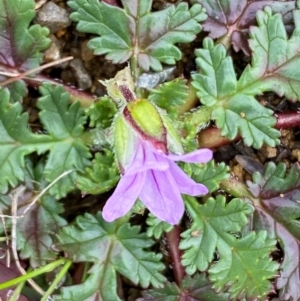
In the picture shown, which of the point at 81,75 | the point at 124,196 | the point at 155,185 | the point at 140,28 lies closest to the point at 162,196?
the point at 155,185

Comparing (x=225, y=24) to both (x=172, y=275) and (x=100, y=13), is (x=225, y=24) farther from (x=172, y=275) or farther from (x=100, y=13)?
(x=172, y=275)

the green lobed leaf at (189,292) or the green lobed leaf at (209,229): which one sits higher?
the green lobed leaf at (209,229)

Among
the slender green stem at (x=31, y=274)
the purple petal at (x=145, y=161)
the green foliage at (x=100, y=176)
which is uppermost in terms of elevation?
the purple petal at (x=145, y=161)

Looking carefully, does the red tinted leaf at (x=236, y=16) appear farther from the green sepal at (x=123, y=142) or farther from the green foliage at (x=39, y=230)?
the green foliage at (x=39, y=230)

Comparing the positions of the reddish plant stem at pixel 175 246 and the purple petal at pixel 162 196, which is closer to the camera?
the purple petal at pixel 162 196

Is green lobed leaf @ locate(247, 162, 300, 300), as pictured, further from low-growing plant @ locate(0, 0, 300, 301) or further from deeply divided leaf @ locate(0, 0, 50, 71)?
deeply divided leaf @ locate(0, 0, 50, 71)

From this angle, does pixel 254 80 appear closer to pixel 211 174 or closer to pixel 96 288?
pixel 211 174

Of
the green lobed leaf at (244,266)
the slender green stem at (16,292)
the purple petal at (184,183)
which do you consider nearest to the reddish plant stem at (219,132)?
the green lobed leaf at (244,266)
